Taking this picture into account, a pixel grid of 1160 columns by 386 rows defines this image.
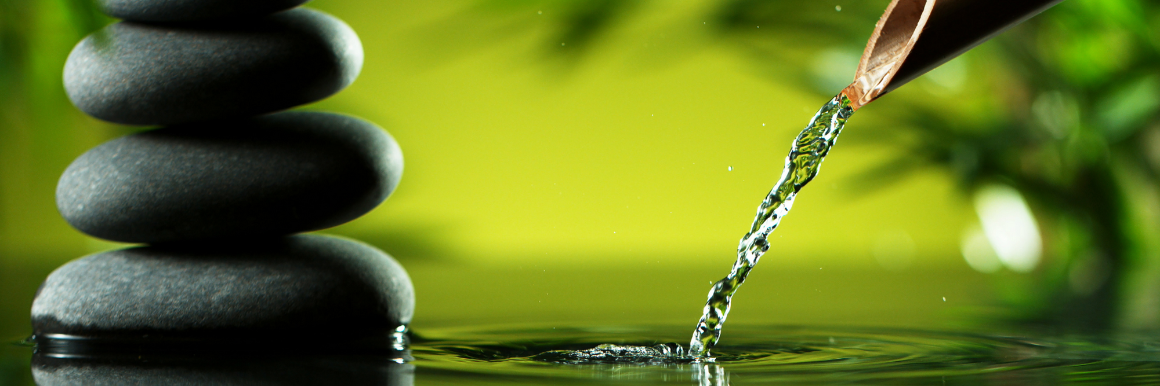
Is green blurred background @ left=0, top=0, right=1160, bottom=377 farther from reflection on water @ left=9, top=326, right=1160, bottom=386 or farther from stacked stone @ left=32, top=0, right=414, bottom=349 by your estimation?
reflection on water @ left=9, top=326, right=1160, bottom=386

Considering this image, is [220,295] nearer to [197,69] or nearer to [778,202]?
[197,69]

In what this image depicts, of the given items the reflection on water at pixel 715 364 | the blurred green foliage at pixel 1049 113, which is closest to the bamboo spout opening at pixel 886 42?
the reflection on water at pixel 715 364

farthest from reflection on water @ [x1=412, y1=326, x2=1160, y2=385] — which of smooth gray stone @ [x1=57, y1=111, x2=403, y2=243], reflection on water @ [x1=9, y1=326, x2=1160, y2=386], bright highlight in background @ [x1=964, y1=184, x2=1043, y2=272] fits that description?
bright highlight in background @ [x1=964, y1=184, x2=1043, y2=272]

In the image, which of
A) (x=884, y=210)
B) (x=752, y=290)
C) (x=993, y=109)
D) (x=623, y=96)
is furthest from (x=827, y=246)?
(x=752, y=290)

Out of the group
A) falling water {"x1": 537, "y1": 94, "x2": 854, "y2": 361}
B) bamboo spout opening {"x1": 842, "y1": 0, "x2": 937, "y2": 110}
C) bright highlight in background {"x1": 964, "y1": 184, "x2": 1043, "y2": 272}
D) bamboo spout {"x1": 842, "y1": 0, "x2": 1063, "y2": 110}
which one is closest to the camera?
bamboo spout {"x1": 842, "y1": 0, "x2": 1063, "y2": 110}

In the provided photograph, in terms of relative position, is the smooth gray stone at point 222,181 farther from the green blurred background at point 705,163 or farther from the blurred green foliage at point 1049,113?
the blurred green foliage at point 1049,113

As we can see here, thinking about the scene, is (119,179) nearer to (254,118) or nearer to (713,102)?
(254,118)

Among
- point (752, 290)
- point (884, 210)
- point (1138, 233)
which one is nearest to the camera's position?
point (752, 290)

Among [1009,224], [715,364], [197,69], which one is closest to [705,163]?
[1009,224]
